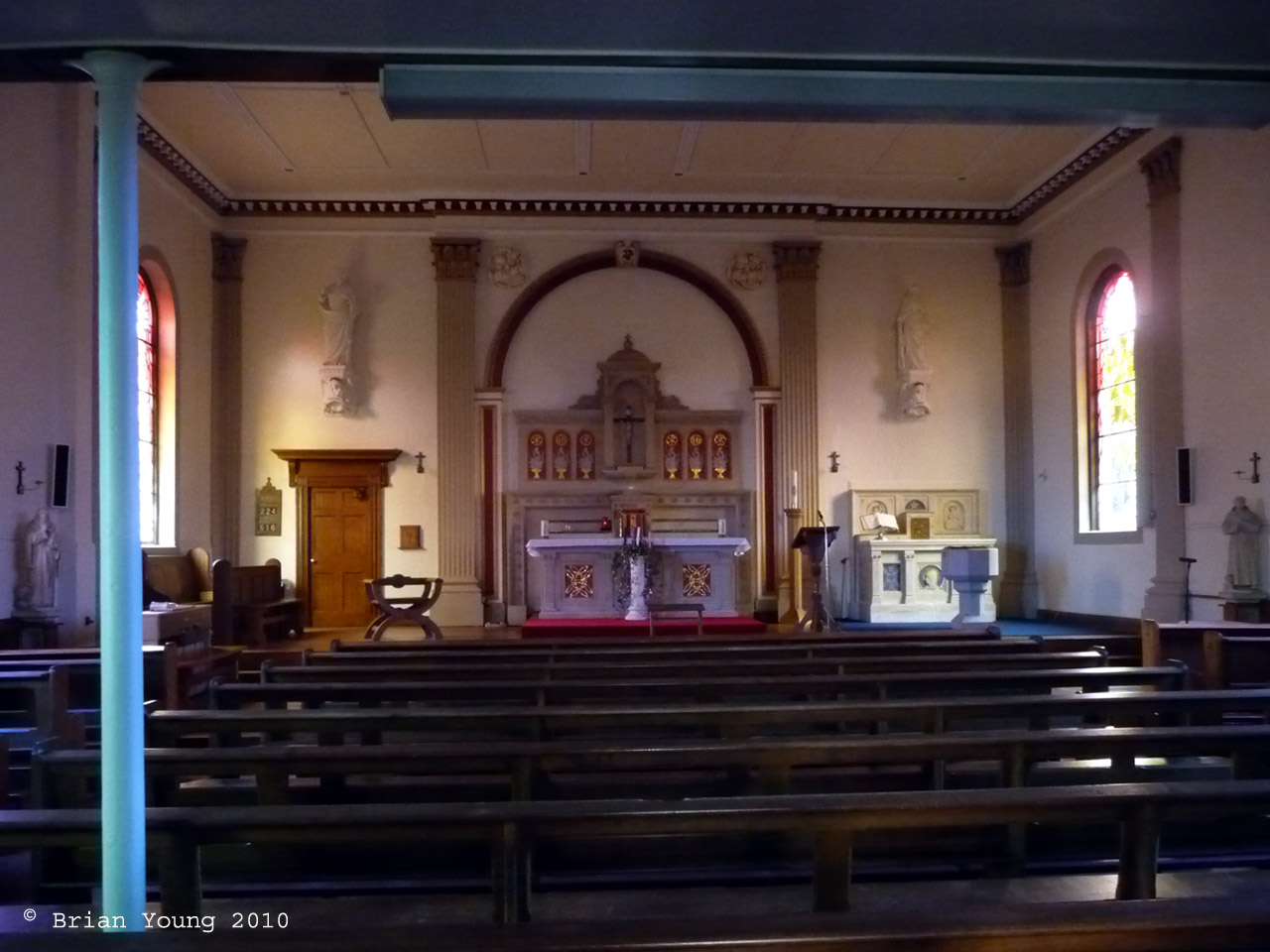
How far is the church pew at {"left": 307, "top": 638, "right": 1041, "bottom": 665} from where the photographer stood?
17.7ft

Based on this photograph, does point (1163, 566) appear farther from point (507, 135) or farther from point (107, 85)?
point (107, 85)

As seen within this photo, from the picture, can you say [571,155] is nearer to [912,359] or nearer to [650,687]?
[912,359]

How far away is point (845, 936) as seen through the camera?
1.46 m

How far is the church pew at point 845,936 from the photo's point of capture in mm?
1446

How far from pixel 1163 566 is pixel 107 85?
1067cm

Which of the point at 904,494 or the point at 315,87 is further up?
the point at 315,87

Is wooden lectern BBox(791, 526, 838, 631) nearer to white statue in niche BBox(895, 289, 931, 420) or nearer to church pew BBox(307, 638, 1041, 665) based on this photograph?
church pew BBox(307, 638, 1041, 665)

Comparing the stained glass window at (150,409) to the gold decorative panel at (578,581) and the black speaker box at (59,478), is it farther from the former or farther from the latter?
the gold decorative panel at (578,581)

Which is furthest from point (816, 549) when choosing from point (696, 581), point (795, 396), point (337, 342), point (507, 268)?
point (337, 342)

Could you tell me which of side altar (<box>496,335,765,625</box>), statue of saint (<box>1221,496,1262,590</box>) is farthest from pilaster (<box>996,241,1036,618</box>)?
statue of saint (<box>1221,496,1262,590</box>)

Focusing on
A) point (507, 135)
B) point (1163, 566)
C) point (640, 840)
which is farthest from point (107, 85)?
point (1163, 566)

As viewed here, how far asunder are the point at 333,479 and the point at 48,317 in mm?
4554

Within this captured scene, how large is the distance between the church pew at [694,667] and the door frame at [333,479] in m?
8.20

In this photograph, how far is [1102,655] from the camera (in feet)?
16.0
